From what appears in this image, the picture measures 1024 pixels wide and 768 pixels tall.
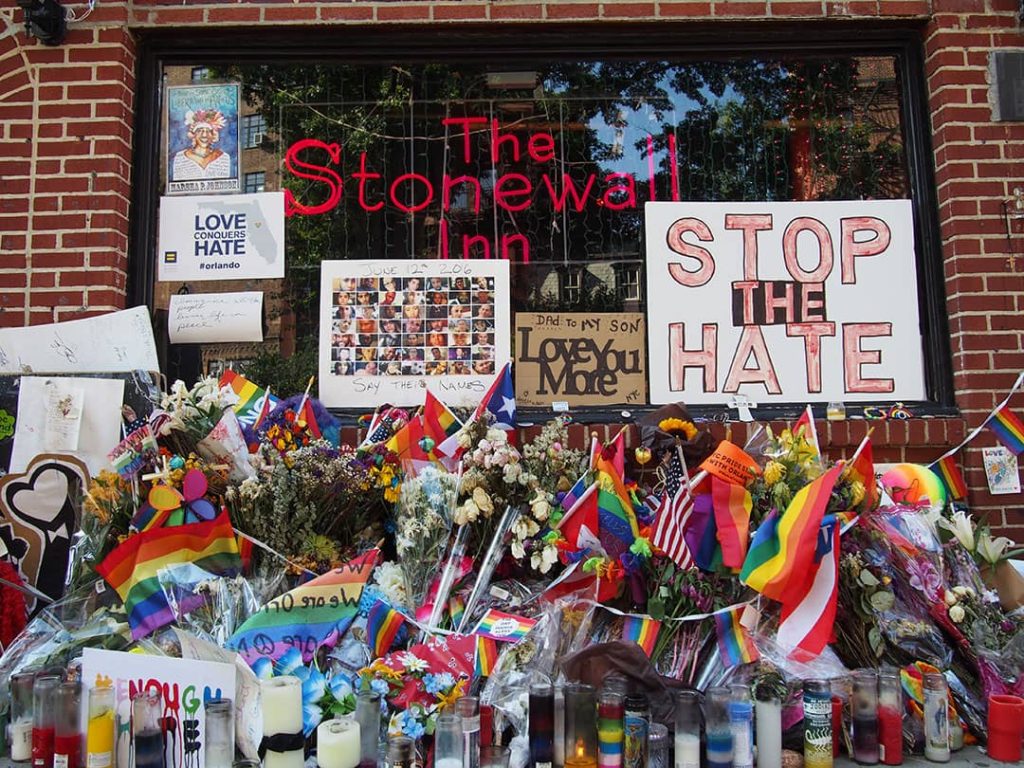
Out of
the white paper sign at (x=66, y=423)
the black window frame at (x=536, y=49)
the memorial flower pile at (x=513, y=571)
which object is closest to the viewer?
the memorial flower pile at (x=513, y=571)

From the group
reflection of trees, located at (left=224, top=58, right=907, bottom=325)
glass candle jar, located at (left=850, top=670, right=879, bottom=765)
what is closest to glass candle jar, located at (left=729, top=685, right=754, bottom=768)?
glass candle jar, located at (left=850, top=670, right=879, bottom=765)

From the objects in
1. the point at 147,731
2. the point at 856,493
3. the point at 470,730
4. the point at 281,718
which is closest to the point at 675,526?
the point at 856,493

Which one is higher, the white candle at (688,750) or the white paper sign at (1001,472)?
the white paper sign at (1001,472)

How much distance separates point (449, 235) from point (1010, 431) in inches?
112

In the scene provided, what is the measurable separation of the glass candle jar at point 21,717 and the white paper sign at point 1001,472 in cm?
411

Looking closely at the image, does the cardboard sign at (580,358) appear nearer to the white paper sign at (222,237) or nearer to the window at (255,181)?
the white paper sign at (222,237)

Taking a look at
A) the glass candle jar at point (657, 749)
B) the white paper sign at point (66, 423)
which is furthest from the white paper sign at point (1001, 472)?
the white paper sign at point (66, 423)

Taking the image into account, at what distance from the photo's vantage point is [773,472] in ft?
11.0

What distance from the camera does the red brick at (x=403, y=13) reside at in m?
4.33

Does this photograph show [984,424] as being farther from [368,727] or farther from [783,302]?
[368,727]

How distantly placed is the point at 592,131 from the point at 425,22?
3.27 ft

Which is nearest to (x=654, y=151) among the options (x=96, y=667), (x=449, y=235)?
(x=449, y=235)

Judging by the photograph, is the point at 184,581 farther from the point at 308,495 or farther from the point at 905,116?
the point at 905,116

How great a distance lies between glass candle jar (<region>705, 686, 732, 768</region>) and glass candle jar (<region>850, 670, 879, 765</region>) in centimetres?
51
